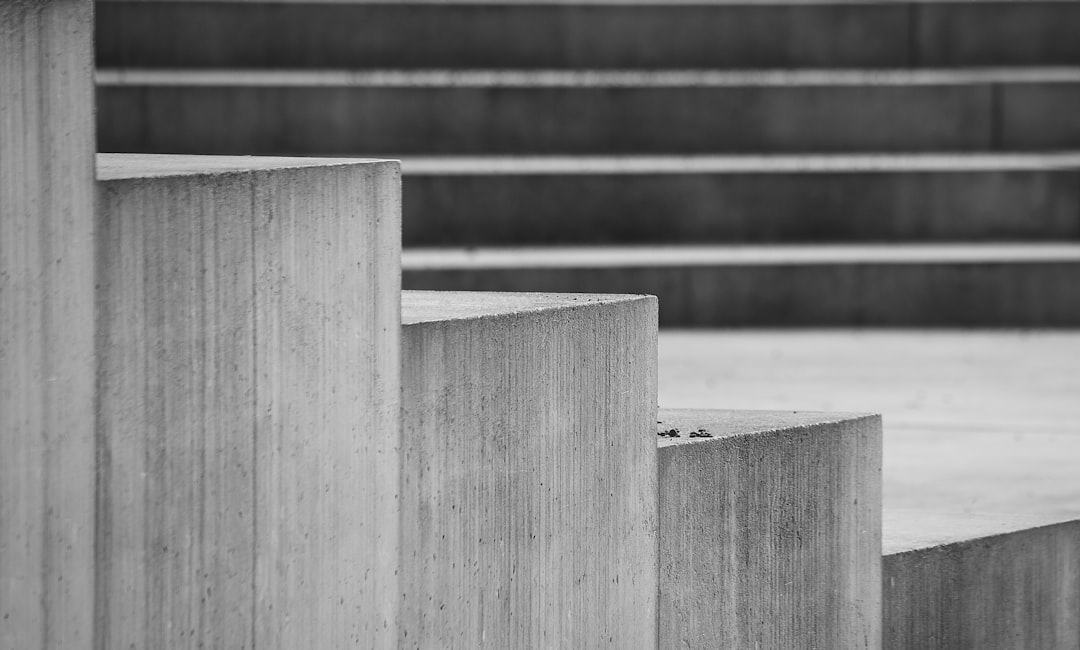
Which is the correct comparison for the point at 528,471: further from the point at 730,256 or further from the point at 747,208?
the point at 747,208

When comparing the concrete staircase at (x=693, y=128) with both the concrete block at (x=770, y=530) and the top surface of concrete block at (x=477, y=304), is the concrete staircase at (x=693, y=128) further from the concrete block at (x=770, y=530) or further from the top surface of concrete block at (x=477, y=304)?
the top surface of concrete block at (x=477, y=304)

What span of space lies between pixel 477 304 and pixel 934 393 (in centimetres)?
361

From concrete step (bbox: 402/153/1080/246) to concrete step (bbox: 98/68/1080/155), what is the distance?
18 cm

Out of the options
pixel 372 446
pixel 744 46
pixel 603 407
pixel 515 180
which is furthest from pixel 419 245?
pixel 372 446

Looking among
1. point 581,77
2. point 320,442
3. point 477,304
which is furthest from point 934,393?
point 320,442

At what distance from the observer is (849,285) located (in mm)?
7566

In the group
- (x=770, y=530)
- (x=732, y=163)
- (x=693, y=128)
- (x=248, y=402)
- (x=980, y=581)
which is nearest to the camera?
(x=248, y=402)

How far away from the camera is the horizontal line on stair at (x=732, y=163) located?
783cm

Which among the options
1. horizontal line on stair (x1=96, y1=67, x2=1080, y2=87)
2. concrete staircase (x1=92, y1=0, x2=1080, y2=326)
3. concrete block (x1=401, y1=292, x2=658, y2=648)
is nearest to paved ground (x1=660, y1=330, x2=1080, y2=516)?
concrete staircase (x1=92, y1=0, x2=1080, y2=326)

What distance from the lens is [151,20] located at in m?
8.27

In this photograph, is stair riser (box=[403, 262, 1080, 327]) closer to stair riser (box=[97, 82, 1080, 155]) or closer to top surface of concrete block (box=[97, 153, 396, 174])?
stair riser (box=[97, 82, 1080, 155])

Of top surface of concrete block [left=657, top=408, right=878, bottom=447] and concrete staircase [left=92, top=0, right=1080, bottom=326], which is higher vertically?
concrete staircase [left=92, top=0, right=1080, bottom=326]

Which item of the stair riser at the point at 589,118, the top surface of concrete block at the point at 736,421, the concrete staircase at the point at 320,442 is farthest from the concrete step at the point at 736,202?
the concrete staircase at the point at 320,442

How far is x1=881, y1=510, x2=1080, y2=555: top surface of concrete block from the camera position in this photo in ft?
11.3
